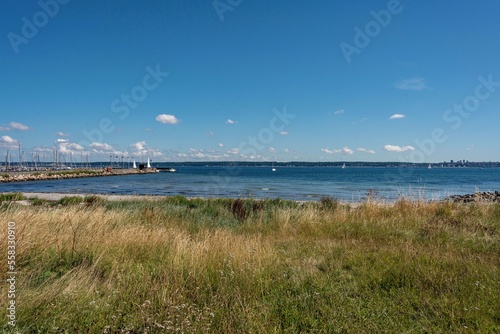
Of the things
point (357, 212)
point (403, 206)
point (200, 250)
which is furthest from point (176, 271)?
point (403, 206)

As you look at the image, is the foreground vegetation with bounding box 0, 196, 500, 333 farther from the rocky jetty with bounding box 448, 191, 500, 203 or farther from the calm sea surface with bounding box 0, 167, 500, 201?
the rocky jetty with bounding box 448, 191, 500, 203

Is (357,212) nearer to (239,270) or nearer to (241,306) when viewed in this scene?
(239,270)

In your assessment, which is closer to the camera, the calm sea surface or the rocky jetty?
the rocky jetty

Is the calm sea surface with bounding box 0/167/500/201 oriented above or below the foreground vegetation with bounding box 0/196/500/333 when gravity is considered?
below

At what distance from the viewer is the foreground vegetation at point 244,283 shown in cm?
364

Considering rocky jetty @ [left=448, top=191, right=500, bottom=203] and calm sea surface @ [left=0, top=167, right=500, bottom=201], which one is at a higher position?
rocky jetty @ [left=448, top=191, right=500, bottom=203]

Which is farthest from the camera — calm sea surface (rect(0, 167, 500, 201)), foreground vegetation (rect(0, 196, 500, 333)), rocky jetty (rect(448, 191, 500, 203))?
calm sea surface (rect(0, 167, 500, 201))

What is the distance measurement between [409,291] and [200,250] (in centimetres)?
370

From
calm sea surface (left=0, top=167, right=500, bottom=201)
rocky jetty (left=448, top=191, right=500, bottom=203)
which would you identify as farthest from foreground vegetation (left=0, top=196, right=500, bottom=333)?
rocky jetty (left=448, top=191, right=500, bottom=203)

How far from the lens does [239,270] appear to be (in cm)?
514

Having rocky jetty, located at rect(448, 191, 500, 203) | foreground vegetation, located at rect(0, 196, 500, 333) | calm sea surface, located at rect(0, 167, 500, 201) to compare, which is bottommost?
calm sea surface, located at rect(0, 167, 500, 201)

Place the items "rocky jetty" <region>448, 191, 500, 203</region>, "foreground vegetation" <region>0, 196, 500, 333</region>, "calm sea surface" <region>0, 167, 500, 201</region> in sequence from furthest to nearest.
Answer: "calm sea surface" <region>0, 167, 500, 201</region> < "rocky jetty" <region>448, 191, 500, 203</region> < "foreground vegetation" <region>0, 196, 500, 333</region>

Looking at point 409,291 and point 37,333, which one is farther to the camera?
point 409,291

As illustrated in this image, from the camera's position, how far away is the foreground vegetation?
3645mm
